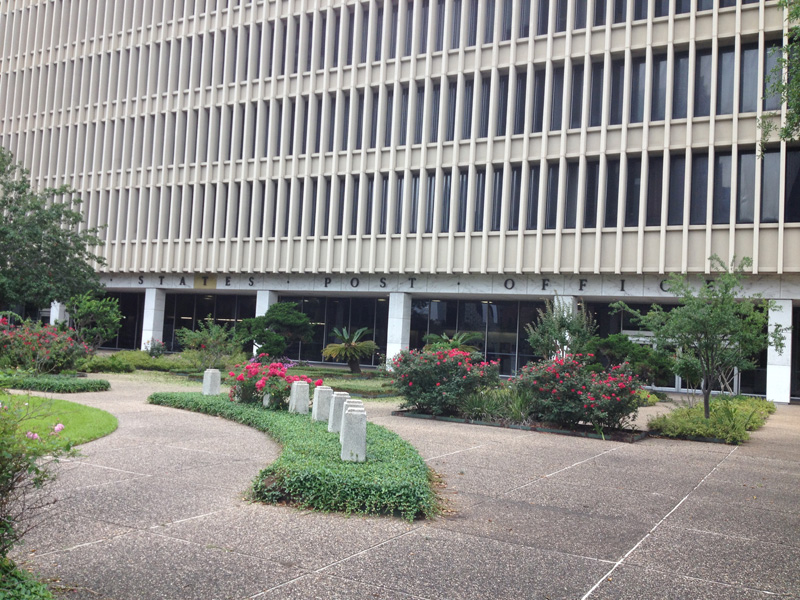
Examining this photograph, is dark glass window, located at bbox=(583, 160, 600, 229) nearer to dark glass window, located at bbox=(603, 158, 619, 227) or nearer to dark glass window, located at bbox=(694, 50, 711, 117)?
dark glass window, located at bbox=(603, 158, 619, 227)

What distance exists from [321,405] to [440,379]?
4014 millimetres

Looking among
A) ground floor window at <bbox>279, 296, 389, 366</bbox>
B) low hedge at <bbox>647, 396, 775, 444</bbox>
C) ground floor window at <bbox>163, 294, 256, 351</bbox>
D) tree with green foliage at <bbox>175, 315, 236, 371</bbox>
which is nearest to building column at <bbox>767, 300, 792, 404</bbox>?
low hedge at <bbox>647, 396, 775, 444</bbox>

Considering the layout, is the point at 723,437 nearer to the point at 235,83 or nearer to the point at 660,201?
the point at 660,201

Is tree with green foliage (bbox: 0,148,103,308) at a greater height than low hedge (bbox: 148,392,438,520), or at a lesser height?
greater

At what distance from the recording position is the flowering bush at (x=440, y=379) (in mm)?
15961

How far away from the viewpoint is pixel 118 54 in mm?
42344

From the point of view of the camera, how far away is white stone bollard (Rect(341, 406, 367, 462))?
865 cm

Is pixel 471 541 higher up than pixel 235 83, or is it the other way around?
pixel 235 83

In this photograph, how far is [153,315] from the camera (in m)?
40.5

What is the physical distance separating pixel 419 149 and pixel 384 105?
3.13 m

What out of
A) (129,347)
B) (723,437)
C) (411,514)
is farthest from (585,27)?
(129,347)

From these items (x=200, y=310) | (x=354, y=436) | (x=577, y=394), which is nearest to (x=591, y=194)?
(x=577, y=394)

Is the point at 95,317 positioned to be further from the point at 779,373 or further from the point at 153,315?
the point at 779,373

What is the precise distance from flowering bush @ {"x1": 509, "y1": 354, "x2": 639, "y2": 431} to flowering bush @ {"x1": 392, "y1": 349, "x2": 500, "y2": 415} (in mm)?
1115
